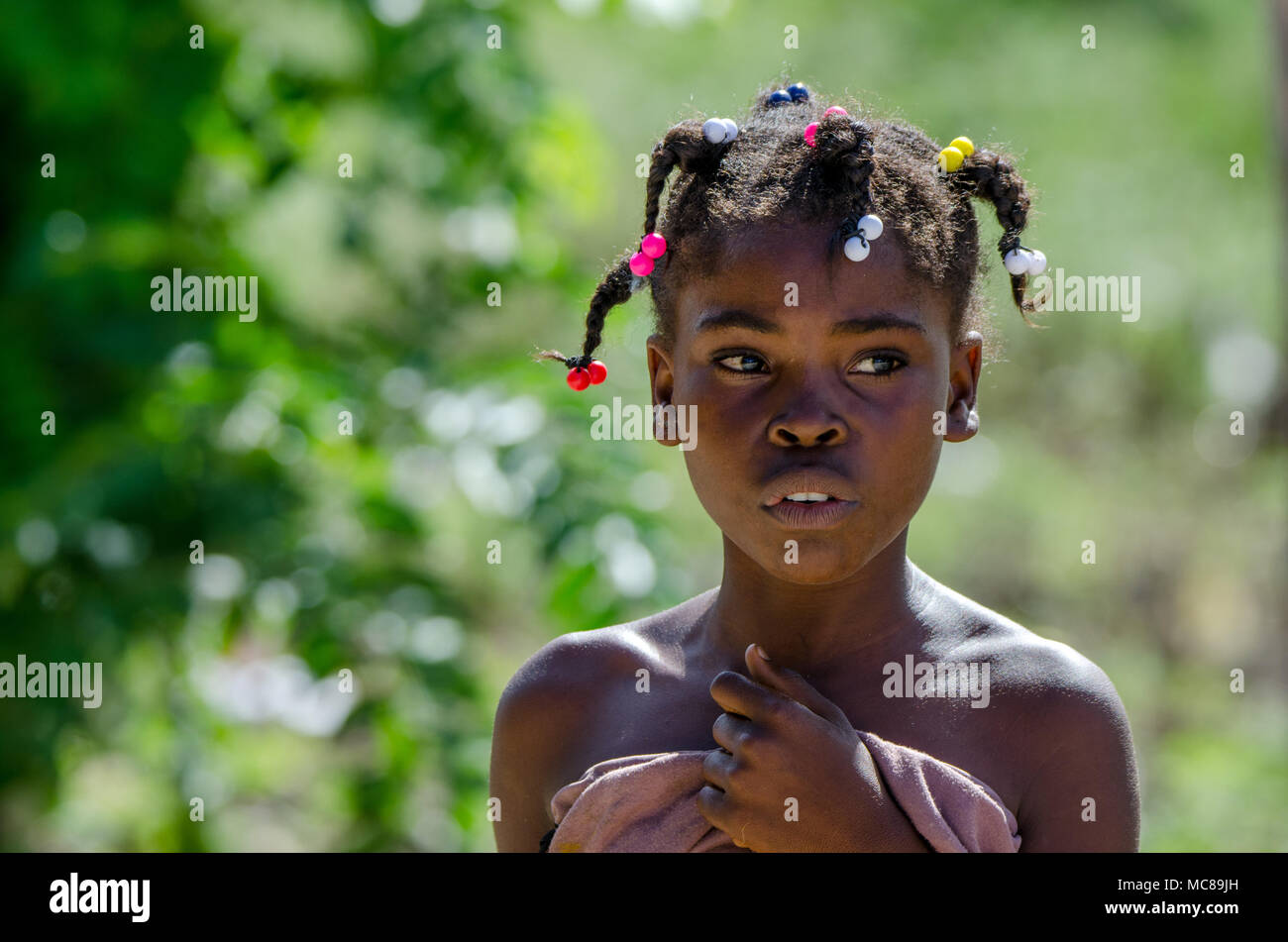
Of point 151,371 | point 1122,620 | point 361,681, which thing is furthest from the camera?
point 1122,620

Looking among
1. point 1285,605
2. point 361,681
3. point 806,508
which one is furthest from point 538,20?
point 806,508

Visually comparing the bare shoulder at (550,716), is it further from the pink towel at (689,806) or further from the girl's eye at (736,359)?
the girl's eye at (736,359)

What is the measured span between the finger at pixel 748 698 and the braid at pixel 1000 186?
54cm

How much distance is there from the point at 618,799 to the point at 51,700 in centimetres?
233

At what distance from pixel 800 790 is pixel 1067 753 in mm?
290

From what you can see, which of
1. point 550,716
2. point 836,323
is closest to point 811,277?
point 836,323

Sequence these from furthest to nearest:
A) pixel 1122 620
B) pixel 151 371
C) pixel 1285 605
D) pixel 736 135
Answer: pixel 1122 620 < pixel 1285 605 < pixel 151 371 < pixel 736 135

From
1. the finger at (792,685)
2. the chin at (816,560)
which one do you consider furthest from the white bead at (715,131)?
the finger at (792,685)

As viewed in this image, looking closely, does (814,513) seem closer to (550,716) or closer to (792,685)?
(792,685)

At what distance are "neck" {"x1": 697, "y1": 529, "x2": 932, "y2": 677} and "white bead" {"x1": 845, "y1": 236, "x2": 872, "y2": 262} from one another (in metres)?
0.34

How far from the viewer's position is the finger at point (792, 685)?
1375 mm

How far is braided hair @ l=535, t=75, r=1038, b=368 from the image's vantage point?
4.58 ft
